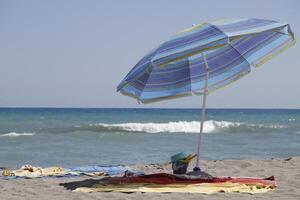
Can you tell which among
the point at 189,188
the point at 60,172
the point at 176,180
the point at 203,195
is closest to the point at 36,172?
the point at 60,172

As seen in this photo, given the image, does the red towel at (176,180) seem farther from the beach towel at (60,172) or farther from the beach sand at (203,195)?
the beach towel at (60,172)

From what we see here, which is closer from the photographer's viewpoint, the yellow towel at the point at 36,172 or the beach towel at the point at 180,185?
the beach towel at the point at 180,185

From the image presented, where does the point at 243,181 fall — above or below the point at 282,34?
below

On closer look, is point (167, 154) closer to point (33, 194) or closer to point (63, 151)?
point (63, 151)

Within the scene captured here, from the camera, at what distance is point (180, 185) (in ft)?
21.3

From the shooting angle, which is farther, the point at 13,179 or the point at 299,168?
the point at 299,168

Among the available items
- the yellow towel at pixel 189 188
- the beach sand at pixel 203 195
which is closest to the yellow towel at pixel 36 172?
the beach sand at pixel 203 195

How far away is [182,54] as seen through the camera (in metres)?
5.94

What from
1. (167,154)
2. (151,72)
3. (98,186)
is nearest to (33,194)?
(98,186)

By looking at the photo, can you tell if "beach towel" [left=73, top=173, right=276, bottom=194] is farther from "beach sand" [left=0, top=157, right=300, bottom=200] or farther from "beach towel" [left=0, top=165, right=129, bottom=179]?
"beach towel" [left=0, top=165, right=129, bottom=179]

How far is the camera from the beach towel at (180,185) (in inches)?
249

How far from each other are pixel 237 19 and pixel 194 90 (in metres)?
1.16

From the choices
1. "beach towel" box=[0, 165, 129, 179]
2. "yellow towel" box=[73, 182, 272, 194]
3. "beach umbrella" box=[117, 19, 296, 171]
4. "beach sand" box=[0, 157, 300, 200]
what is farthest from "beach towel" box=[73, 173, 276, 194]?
"beach towel" box=[0, 165, 129, 179]

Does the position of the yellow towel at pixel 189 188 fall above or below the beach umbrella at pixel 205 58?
below
